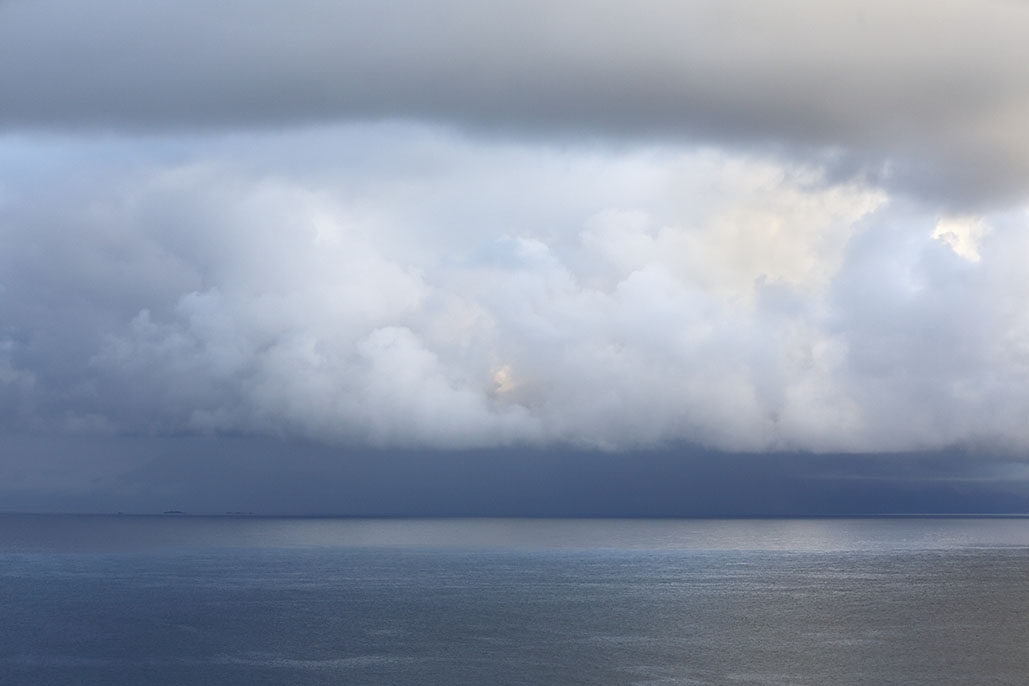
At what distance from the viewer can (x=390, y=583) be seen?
191 meters

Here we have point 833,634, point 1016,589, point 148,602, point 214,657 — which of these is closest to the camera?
point 214,657

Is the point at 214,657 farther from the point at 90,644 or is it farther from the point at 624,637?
the point at 624,637

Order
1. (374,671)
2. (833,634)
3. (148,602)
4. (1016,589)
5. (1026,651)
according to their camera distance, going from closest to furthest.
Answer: (374,671) → (1026,651) → (833,634) → (148,602) → (1016,589)

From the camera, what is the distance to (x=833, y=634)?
12688cm

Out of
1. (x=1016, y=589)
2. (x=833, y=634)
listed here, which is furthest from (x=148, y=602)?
(x=1016, y=589)

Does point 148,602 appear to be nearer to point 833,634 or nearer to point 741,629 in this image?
point 741,629

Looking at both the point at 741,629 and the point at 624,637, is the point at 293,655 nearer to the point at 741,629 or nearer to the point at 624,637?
the point at 624,637

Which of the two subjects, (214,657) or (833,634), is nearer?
(214,657)

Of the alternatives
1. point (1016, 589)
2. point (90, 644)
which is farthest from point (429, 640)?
point (1016, 589)

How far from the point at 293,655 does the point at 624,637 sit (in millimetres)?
38360

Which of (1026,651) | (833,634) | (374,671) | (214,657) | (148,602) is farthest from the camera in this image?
(148,602)

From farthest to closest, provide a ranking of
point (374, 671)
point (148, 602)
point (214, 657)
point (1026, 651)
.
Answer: point (148, 602)
point (1026, 651)
point (214, 657)
point (374, 671)

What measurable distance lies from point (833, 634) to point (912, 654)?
13683 millimetres

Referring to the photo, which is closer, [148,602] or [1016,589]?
[148,602]
